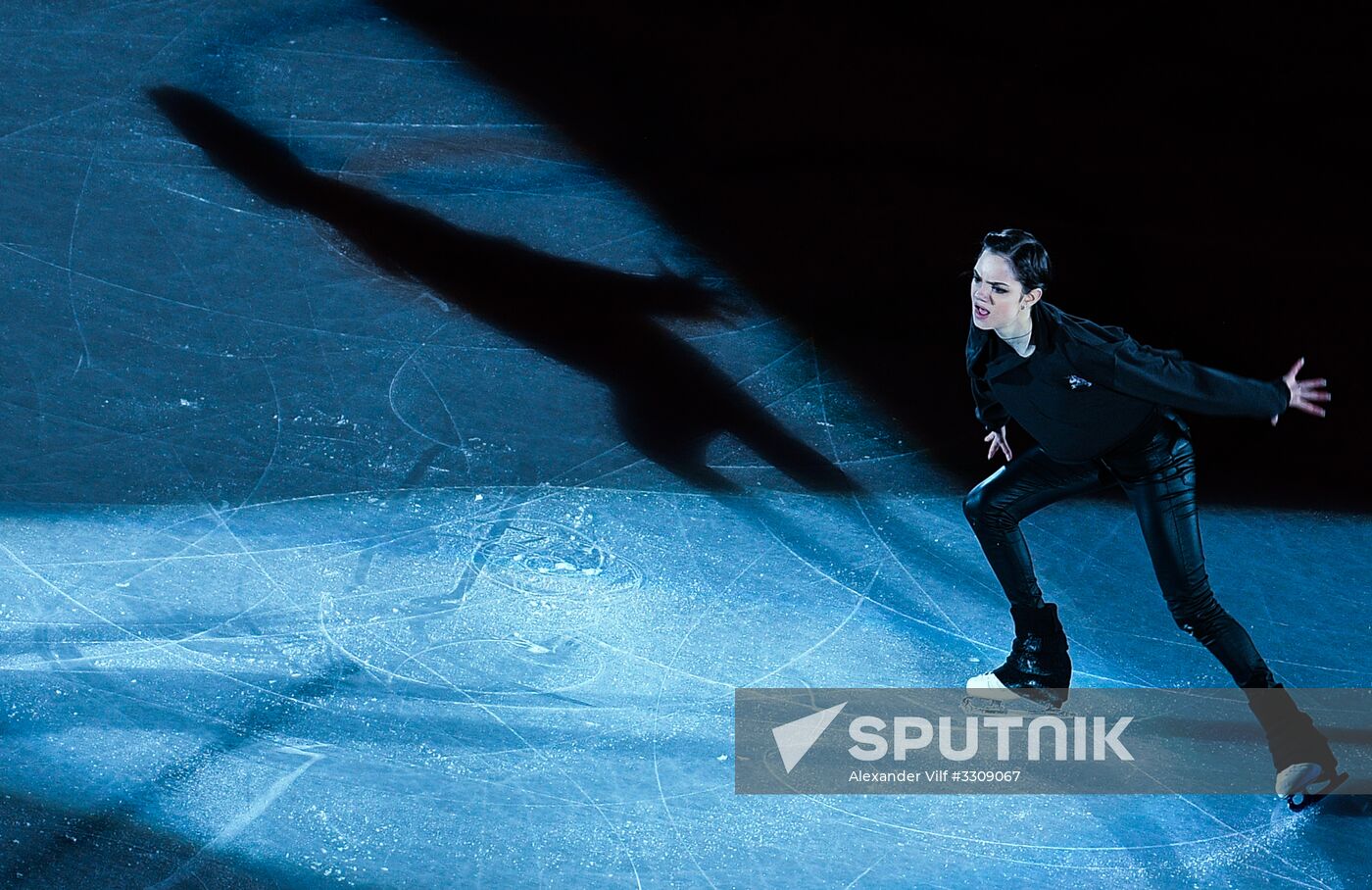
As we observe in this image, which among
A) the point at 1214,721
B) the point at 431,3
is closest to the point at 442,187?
the point at 431,3

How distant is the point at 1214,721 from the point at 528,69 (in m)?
3.56

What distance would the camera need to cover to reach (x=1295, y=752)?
129 inches

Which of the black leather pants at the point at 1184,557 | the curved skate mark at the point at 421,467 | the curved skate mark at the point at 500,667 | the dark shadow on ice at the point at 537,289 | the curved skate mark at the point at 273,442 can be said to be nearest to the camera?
the black leather pants at the point at 1184,557

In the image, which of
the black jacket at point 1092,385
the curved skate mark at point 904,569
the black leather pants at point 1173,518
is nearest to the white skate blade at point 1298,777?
the black leather pants at point 1173,518

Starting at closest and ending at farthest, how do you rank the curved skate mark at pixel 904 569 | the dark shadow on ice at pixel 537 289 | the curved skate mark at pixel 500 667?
1. the curved skate mark at pixel 500 667
2. the curved skate mark at pixel 904 569
3. the dark shadow on ice at pixel 537 289

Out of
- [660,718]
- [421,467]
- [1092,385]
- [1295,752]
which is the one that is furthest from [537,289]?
[1295,752]

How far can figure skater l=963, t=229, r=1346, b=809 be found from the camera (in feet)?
10.5

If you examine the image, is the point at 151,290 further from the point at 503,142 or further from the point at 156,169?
the point at 503,142

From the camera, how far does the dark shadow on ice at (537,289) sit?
5266 millimetres

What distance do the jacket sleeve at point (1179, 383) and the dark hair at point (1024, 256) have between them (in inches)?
8.1

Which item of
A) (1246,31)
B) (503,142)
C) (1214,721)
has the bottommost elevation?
(1214,721)

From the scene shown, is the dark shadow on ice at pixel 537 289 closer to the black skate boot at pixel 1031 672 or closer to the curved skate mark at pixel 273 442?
the curved skate mark at pixel 273 442

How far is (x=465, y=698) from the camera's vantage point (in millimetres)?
3754

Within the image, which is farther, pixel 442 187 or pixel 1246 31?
pixel 442 187
